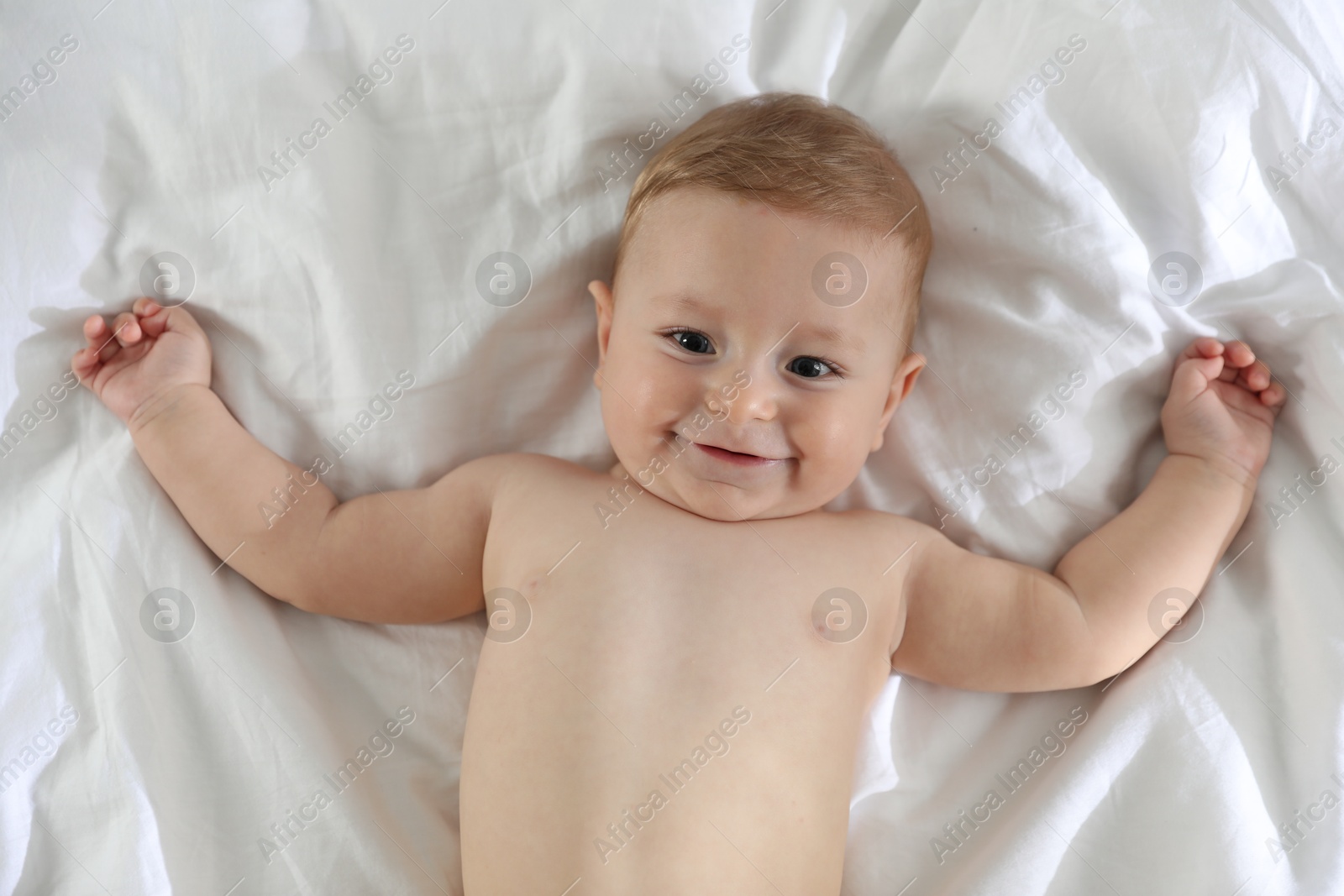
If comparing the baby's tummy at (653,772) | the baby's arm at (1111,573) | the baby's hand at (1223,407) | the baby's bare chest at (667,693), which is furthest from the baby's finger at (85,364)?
Answer: the baby's hand at (1223,407)

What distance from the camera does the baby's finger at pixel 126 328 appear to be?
171 cm

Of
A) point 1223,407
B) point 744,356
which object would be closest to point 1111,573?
point 1223,407

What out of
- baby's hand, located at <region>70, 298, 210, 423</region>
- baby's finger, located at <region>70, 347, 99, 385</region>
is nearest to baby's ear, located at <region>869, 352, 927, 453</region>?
baby's hand, located at <region>70, 298, 210, 423</region>

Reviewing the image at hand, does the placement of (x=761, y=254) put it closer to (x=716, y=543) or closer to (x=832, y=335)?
(x=832, y=335)

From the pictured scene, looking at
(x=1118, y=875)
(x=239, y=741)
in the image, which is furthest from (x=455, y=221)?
(x=1118, y=875)

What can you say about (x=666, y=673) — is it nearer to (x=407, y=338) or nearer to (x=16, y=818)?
(x=407, y=338)

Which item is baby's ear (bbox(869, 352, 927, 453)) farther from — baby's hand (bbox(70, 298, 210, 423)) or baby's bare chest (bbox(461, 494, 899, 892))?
baby's hand (bbox(70, 298, 210, 423))

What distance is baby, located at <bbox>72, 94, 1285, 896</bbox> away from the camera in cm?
154

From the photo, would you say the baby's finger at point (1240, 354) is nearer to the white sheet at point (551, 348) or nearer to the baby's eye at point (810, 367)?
the white sheet at point (551, 348)

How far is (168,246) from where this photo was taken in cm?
175

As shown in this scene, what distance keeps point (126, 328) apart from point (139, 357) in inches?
2.1

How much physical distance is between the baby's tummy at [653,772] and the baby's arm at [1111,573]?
9.0 inches

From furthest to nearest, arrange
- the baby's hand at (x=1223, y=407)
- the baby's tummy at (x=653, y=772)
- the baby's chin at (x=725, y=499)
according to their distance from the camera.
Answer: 1. the baby's hand at (x=1223, y=407)
2. the baby's chin at (x=725, y=499)
3. the baby's tummy at (x=653, y=772)

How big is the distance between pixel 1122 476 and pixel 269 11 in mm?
1673
